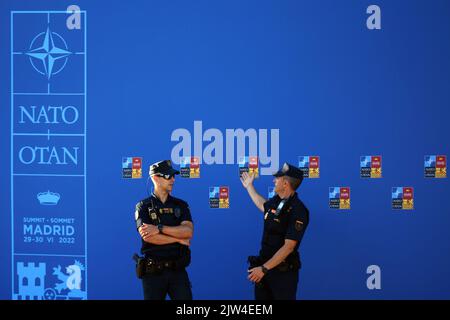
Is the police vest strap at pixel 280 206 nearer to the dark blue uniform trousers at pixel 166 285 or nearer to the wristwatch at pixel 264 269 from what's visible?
the wristwatch at pixel 264 269

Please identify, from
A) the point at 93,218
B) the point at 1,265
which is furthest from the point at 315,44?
the point at 1,265

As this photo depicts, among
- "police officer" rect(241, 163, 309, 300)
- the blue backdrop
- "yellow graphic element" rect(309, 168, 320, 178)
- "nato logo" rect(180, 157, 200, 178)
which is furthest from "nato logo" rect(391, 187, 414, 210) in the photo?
"nato logo" rect(180, 157, 200, 178)

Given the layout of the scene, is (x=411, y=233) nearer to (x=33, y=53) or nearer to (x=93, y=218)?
(x=93, y=218)

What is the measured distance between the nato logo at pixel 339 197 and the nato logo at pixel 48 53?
7.94 feet

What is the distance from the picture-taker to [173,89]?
18.6ft

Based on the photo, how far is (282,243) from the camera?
4.82 meters

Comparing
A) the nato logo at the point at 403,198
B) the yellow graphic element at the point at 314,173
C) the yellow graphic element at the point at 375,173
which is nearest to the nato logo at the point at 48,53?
the yellow graphic element at the point at 314,173

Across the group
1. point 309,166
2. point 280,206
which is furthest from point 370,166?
point 280,206

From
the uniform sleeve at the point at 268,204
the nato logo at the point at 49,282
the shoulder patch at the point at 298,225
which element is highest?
the uniform sleeve at the point at 268,204

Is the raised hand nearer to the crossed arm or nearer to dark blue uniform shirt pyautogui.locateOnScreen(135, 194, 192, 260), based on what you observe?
dark blue uniform shirt pyautogui.locateOnScreen(135, 194, 192, 260)

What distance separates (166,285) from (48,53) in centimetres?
228

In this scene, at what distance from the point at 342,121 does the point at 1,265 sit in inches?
121

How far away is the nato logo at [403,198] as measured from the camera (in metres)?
5.52

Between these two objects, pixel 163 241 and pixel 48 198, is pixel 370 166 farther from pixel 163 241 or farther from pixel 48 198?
pixel 48 198
